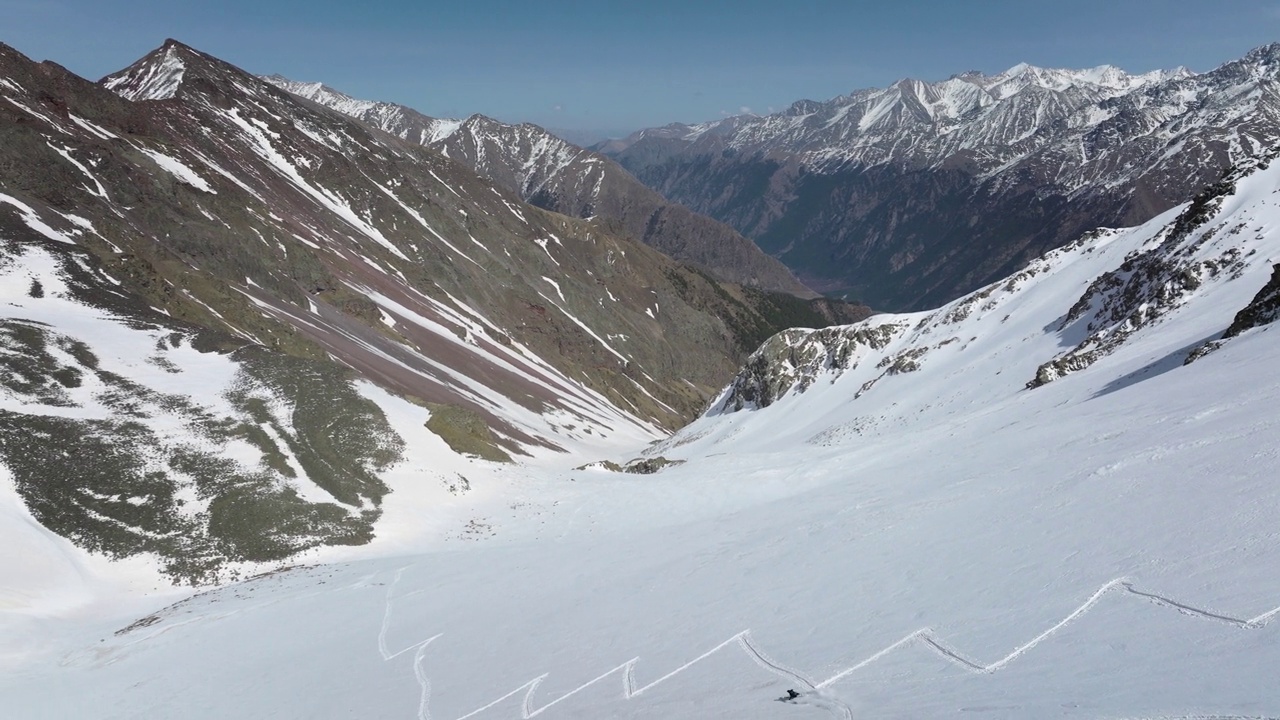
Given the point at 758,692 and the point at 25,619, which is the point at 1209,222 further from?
the point at 25,619

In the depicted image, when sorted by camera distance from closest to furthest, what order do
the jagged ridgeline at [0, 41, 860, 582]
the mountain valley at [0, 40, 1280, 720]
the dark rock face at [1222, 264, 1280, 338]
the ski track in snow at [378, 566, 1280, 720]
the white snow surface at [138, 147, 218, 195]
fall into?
the ski track in snow at [378, 566, 1280, 720] → the mountain valley at [0, 40, 1280, 720] → the dark rock face at [1222, 264, 1280, 338] → the jagged ridgeline at [0, 41, 860, 582] → the white snow surface at [138, 147, 218, 195]

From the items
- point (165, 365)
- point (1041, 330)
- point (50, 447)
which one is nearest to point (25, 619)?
point (50, 447)

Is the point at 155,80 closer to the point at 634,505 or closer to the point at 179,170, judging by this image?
the point at 179,170

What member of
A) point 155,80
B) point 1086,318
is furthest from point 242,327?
point 155,80

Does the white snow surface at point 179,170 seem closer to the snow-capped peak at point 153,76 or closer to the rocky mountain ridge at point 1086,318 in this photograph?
the snow-capped peak at point 153,76

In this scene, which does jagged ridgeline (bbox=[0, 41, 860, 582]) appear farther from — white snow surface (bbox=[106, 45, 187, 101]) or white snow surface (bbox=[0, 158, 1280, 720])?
white snow surface (bbox=[0, 158, 1280, 720])

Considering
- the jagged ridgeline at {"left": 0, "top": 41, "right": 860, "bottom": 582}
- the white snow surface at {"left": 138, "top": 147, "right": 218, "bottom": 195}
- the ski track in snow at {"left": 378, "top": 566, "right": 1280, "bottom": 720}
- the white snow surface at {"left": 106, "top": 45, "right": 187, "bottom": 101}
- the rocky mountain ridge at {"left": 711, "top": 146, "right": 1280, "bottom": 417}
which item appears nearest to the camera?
the ski track in snow at {"left": 378, "top": 566, "right": 1280, "bottom": 720}

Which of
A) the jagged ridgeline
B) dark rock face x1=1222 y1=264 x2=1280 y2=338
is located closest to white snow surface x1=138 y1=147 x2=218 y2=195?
the jagged ridgeline
